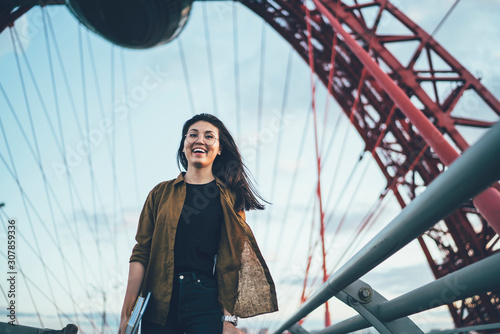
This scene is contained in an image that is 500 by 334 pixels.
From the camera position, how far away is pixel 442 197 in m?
0.61

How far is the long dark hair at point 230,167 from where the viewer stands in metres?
2.27

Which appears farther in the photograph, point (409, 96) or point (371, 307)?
point (409, 96)

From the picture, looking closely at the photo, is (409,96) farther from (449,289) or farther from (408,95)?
(449,289)

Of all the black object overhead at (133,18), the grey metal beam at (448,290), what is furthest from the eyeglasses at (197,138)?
the black object overhead at (133,18)

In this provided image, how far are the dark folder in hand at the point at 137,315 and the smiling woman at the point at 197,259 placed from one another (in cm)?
7

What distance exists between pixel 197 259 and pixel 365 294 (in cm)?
87

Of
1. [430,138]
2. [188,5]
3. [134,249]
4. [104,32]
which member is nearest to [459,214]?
[430,138]

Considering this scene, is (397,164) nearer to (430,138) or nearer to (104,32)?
(430,138)

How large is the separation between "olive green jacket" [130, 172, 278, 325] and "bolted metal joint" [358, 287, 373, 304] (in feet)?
2.14

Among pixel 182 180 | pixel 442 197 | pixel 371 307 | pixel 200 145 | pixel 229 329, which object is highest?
pixel 200 145

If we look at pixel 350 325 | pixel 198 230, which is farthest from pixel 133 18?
pixel 350 325

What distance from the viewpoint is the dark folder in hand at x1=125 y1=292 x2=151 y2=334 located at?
1654 mm

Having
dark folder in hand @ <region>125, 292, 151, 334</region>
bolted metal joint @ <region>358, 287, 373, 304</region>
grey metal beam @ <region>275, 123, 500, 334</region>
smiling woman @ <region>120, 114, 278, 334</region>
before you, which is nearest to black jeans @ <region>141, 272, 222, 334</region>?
smiling woman @ <region>120, 114, 278, 334</region>

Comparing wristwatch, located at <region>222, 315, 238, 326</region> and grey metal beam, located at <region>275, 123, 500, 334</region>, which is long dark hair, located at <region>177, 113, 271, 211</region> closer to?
wristwatch, located at <region>222, 315, 238, 326</region>
